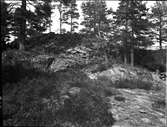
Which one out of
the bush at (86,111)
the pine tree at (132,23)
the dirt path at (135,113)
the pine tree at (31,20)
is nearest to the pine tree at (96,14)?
the pine tree at (132,23)

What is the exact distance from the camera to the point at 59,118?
6.84 meters

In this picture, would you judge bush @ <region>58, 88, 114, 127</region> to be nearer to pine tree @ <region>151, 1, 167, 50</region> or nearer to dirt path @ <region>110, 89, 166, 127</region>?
dirt path @ <region>110, 89, 166, 127</region>

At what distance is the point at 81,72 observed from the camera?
15.6 meters

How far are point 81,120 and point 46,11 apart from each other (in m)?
12.4

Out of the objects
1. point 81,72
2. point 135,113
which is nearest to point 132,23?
point 81,72

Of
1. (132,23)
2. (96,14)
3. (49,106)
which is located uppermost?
(96,14)

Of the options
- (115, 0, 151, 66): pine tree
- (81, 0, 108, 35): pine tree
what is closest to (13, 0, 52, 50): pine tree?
(115, 0, 151, 66): pine tree

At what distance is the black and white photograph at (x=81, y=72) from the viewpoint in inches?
285

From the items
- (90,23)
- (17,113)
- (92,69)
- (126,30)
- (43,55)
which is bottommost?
(17,113)

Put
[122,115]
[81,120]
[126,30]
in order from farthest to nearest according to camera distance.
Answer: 1. [126,30]
2. [122,115]
3. [81,120]

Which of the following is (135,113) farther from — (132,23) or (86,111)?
(132,23)

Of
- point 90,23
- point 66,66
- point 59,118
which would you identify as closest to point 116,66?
point 66,66

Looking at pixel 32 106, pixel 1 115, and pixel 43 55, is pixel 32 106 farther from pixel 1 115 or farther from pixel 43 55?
pixel 43 55

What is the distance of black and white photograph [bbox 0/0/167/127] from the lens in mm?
7230
